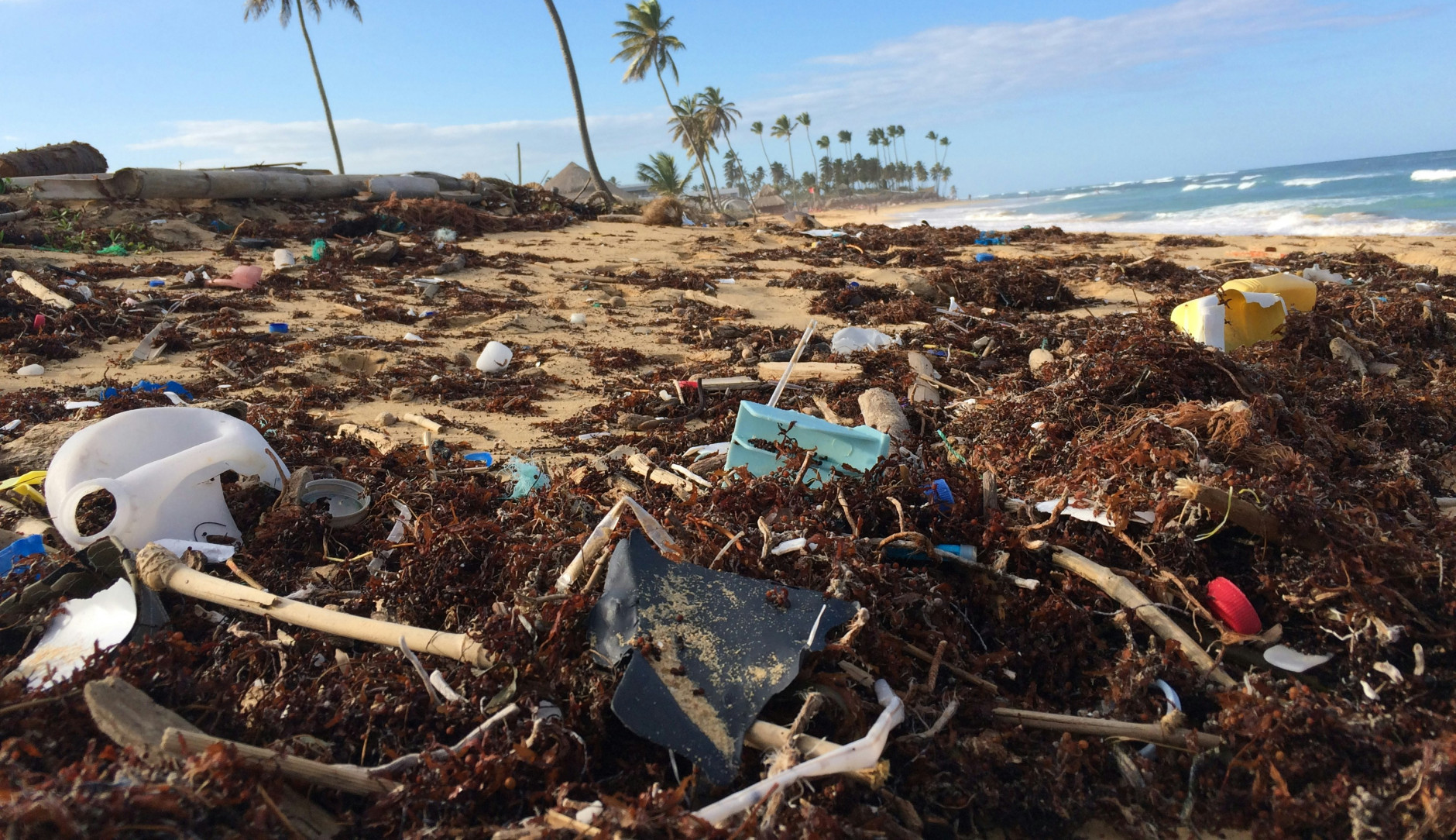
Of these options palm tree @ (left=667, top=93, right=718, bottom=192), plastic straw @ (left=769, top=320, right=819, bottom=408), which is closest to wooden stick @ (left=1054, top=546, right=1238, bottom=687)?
plastic straw @ (left=769, top=320, right=819, bottom=408)

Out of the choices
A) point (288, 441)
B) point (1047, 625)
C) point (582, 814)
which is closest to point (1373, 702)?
point (1047, 625)

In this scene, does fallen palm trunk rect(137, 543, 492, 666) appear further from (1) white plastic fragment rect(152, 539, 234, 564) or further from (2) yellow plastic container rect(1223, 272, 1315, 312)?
(2) yellow plastic container rect(1223, 272, 1315, 312)

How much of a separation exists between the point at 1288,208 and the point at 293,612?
3748 centimetres

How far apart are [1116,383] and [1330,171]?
6928 centimetres

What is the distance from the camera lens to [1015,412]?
3354 millimetres

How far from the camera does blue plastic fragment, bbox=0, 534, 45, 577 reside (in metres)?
2.50

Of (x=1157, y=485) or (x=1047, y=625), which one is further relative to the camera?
(x=1157, y=485)

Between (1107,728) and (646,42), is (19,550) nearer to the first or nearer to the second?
(1107,728)

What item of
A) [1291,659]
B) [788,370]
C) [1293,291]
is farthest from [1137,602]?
[1293,291]

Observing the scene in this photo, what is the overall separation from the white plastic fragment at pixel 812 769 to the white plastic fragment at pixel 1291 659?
1240 mm

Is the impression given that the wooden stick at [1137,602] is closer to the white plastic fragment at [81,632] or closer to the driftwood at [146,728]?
the driftwood at [146,728]

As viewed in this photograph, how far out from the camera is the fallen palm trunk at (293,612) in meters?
1.90

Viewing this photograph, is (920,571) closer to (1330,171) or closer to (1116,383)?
(1116,383)

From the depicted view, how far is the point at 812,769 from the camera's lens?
1.48 m
